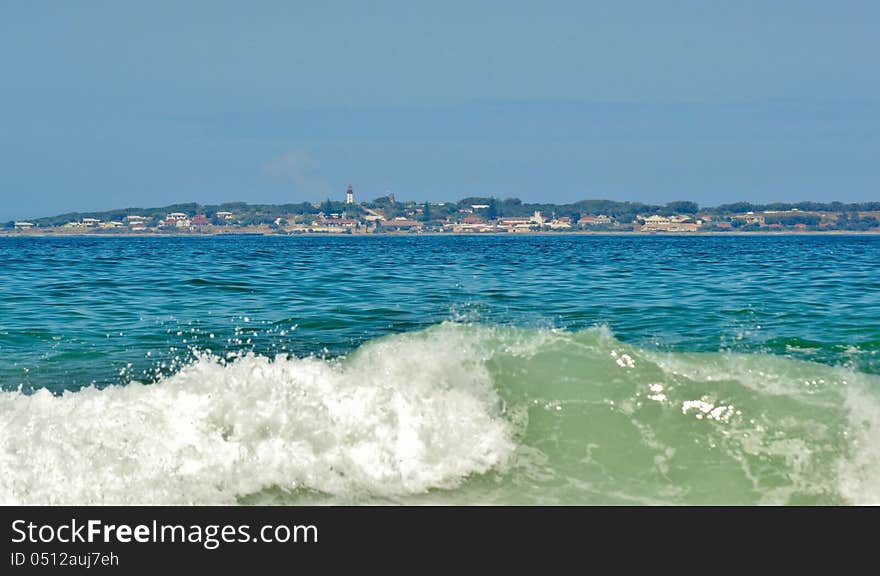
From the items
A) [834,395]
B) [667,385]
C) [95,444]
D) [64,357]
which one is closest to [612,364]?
[667,385]

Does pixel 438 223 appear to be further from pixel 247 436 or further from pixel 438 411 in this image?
pixel 247 436

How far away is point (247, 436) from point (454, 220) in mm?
156055

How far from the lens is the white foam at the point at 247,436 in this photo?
7480 millimetres

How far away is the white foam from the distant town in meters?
124

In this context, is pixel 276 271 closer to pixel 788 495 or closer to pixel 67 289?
pixel 67 289

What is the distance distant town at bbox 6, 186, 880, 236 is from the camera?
138 m

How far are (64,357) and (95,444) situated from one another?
4058 mm

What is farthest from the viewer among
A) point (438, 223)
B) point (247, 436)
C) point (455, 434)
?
point (438, 223)

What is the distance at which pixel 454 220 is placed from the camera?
163500mm

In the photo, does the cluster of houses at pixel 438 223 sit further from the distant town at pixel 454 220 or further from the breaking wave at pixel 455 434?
the breaking wave at pixel 455 434

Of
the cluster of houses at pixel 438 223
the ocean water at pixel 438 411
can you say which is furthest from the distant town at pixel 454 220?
the ocean water at pixel 438 411

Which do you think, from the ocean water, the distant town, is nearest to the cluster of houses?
the distant town

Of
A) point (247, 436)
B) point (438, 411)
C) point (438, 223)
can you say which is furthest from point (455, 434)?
point (438, 223)
